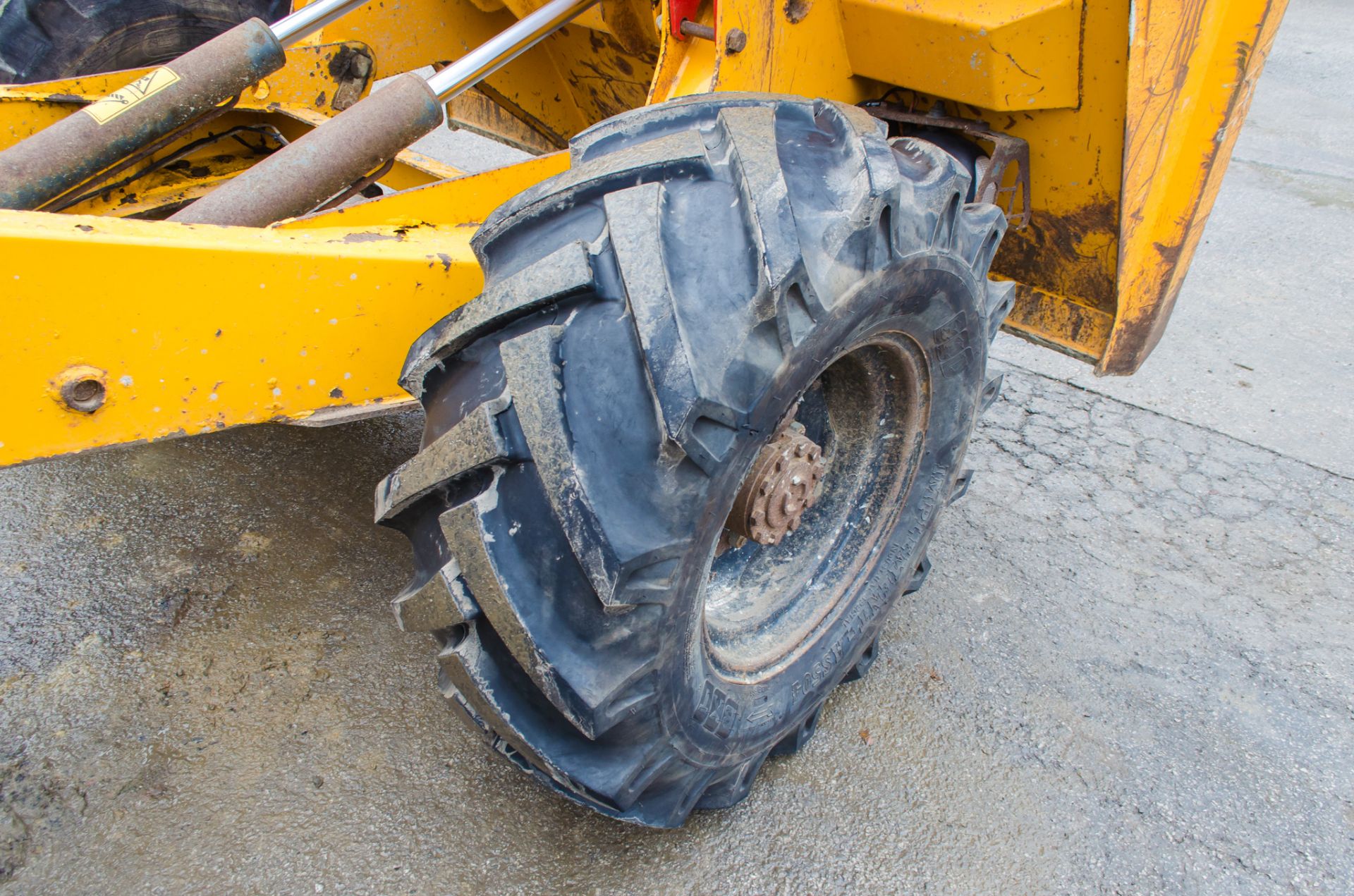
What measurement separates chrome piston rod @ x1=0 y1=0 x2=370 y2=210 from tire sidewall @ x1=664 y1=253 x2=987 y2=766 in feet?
3.99

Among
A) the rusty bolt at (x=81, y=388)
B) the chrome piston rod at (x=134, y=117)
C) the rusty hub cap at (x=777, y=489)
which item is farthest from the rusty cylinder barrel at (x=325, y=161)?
the rusty hub cap at (x=777, y=489)

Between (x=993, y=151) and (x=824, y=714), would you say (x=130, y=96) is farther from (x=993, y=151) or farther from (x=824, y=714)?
(x=824, y=714)

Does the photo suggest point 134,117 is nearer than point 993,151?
Yes

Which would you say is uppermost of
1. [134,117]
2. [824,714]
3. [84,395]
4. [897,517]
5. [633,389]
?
[134,117]

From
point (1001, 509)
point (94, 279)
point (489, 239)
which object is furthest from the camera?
point (1001, 509)

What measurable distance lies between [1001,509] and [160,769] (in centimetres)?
222

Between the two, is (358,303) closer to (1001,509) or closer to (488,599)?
(488,599)

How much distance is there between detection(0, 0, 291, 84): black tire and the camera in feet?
7.72

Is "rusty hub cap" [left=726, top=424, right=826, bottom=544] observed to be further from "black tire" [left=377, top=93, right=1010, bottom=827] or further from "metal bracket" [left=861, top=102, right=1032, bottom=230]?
"metal bracket" [left=861, top=102, right=1032, bottom=230]

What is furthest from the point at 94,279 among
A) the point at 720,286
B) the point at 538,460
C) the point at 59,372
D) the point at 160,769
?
the point at 160,769

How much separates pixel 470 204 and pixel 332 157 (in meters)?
0.26

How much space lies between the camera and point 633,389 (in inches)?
44.9

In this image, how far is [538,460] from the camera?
3.68 feet

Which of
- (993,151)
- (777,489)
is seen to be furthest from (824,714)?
(993,151)
